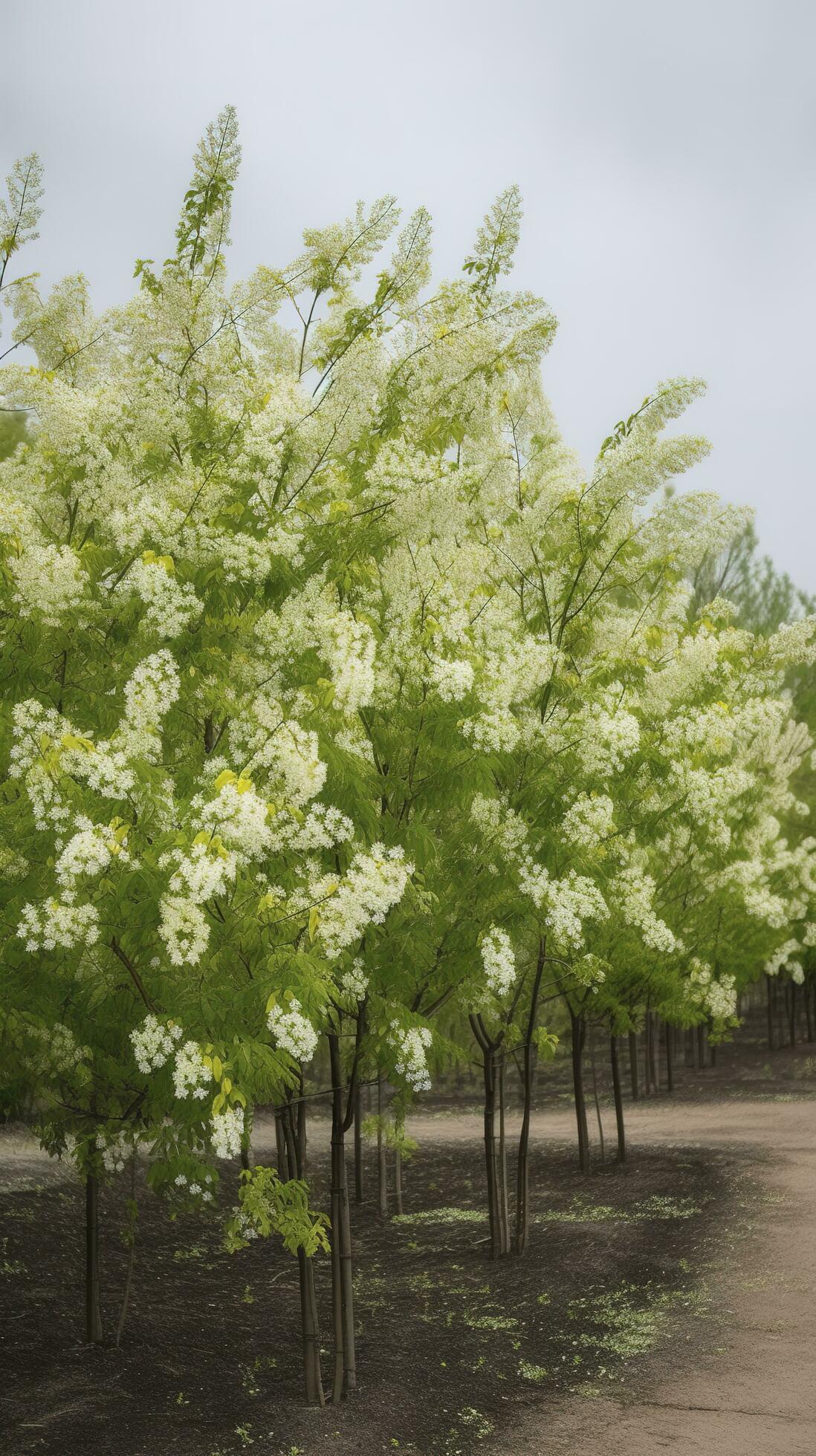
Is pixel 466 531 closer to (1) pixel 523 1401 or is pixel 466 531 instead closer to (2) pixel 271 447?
(2) pixel 271 447

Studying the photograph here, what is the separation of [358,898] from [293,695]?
157 centimetres

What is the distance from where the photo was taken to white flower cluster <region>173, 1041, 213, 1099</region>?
15.2 ft

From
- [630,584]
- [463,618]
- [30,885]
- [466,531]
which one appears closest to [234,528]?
[463,618]

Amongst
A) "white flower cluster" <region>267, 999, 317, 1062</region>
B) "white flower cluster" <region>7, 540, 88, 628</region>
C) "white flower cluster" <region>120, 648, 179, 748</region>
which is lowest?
"white flower cluster" <region>267, 999, 317, 1062</region>

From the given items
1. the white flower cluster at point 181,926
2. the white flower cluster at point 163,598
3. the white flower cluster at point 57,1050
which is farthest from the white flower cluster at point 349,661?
the white flower cluster at point 57,1050

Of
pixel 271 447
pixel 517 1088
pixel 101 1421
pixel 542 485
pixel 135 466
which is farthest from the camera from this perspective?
pixel 517 1088

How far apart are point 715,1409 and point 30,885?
5272 mm

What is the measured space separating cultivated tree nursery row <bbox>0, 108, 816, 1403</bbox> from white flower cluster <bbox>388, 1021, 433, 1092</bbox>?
2 cm

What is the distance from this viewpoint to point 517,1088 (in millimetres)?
26828

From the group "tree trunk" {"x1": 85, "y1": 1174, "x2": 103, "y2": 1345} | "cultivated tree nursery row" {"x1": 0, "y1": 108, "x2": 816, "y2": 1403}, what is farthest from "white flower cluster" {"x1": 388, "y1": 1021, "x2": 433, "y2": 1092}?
"tree trunk" {"x1": 85, "y1": 1174, "x2": 103, "y2": 1345}

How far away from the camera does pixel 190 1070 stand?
15.3 ft

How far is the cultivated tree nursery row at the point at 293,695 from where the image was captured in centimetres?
525

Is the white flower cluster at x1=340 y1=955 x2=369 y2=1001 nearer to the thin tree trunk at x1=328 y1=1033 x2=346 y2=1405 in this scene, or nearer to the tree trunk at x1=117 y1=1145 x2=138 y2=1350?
the thin tree trunk at x1=328 y1=1033 x2=346 y2=1405

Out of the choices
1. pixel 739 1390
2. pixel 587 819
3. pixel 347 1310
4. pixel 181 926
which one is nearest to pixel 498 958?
pixel 587 819
